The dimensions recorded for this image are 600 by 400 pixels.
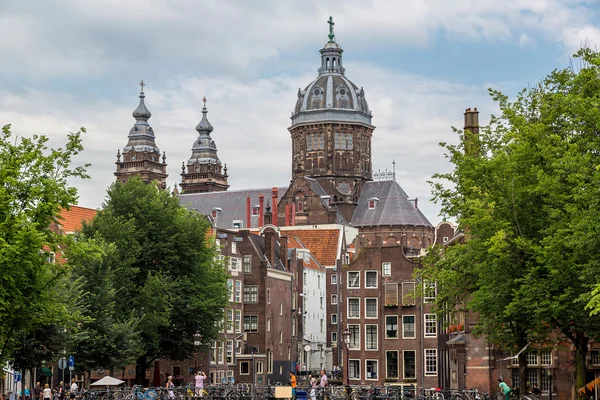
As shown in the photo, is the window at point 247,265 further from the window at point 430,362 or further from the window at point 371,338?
the window at point 430,362

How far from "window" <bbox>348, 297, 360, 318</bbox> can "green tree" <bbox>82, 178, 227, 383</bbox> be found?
14.7 meters

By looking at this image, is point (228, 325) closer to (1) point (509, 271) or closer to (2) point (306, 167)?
(1) point (509, 271)

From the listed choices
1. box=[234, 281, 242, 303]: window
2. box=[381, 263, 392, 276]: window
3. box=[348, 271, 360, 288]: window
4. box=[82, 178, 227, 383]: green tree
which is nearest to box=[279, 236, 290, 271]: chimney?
box=[234, 281, 242, 303]: window

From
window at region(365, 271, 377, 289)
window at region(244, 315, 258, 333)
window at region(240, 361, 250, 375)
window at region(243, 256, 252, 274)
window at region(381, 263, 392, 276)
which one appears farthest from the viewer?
window at region(243, 256, 252, 274)

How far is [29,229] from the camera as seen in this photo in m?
40.3

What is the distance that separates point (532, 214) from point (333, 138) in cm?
11091

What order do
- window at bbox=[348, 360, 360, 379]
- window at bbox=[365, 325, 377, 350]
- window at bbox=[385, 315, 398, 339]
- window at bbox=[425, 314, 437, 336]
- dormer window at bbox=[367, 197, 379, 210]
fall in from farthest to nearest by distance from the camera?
dormer window at bbox=[367, 197, 379, 210]
window at bbox=[348, 360, 360, 379]
window at bbox=[365, 325, 377, 350]
window at bbox=[385, 315, 398, 339]
window at bbox=[425, 314, 437, 336]

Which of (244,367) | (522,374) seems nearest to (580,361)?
(522,374)

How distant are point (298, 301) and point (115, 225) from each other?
47205 mm

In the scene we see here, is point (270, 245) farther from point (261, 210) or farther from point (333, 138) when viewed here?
point (333, 138)

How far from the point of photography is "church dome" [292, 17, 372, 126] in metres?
158

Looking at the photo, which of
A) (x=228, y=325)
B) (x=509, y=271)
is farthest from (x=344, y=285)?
(x=509, y=271)

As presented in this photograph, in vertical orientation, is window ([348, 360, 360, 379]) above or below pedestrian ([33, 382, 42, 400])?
above

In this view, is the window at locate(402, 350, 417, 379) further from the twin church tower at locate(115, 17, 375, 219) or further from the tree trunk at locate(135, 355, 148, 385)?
the twin church tower at locate(115, 17, 375, 219)
